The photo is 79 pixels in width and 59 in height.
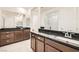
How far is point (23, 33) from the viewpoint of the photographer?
607cm

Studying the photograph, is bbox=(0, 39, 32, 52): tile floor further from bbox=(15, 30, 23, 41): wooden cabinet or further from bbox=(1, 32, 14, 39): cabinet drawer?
bbox=(15, 30, 23, 41): wooden cabinet

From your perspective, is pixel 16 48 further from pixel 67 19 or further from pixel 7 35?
pixel 67 19

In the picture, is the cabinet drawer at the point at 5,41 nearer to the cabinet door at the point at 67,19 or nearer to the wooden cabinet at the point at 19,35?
the wooden cabinet at the point at 19,35

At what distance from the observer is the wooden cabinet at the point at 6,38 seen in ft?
14.6

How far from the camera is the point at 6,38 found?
15.3 feet

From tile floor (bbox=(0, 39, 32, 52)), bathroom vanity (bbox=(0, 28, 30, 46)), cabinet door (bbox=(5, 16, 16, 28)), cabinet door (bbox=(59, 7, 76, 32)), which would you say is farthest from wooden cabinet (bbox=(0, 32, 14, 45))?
cabinet door (bbox=(59, 7, 76, 32))

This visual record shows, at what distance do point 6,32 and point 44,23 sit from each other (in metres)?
2.05

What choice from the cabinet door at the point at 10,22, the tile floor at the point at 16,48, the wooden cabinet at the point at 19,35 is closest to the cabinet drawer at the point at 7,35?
the wooden cabinet at the point at 19,35

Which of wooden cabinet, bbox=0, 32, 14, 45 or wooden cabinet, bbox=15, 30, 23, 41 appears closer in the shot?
wooden cabinet, bbox=0, 32, 14, 45

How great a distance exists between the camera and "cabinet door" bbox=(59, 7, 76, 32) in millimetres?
2419

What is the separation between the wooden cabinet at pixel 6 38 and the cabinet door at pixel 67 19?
2924mm

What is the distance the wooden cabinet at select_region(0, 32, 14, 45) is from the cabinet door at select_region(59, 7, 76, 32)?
2.92 m
